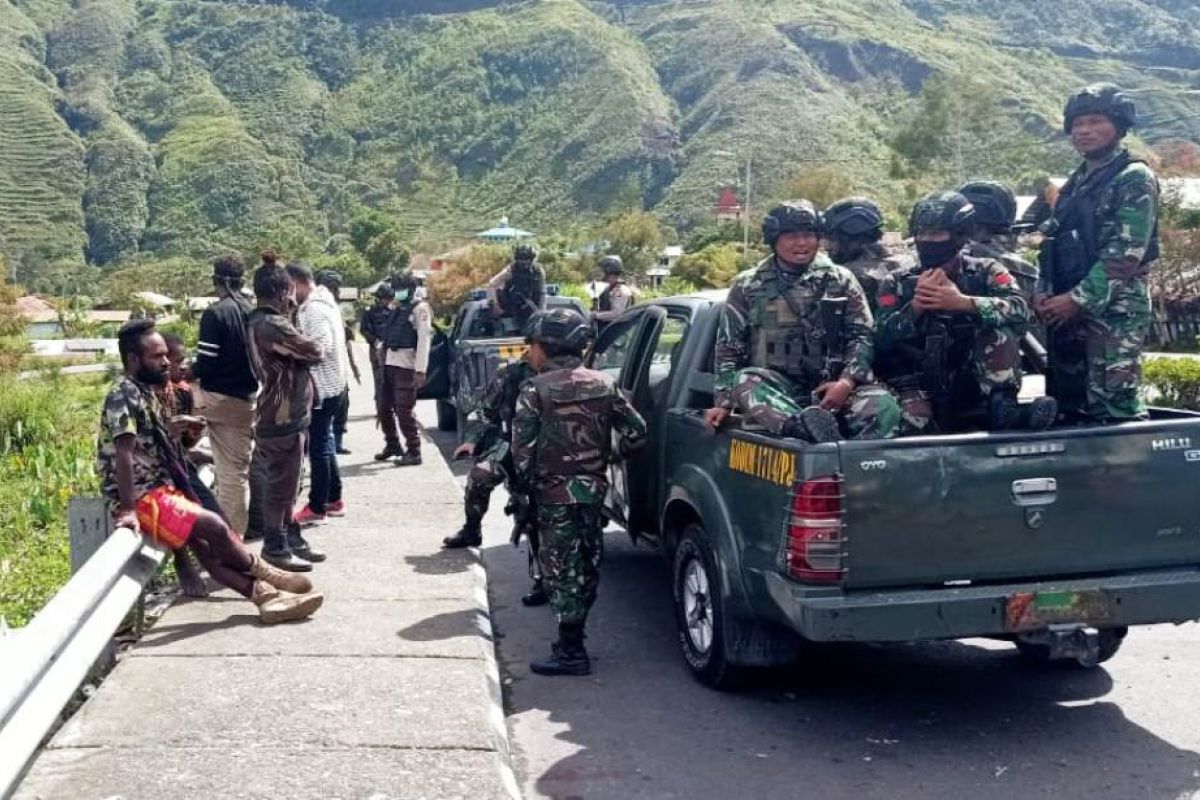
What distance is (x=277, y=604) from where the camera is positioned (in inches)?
232

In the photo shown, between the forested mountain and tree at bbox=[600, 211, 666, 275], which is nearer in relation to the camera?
tree at bbox=[600, 211, 666, 275]

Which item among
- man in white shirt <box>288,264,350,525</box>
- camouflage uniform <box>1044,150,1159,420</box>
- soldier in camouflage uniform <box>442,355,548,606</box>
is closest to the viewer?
camouflage uniform <box>1044,150,1159,420</box>

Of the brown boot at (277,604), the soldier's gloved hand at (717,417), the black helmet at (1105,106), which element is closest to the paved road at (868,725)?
the brown boot at (277,604)

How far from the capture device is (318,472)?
8.20 meters

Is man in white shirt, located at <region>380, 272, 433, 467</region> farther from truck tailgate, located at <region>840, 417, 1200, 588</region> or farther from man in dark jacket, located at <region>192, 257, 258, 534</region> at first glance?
truck tailgate, located at <region>840, 417, 1200, 588</region>

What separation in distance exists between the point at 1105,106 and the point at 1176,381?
975 centimetres

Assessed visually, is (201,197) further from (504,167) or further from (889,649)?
(889,649)

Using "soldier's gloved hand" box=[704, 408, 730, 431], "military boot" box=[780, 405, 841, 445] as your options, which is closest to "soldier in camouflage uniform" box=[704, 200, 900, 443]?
"soldier's gloved hand" box=[704, 408, 730, 431]

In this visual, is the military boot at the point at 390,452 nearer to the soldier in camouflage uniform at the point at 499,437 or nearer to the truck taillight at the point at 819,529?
the soldier in camouflage uniform at the point at 499,437

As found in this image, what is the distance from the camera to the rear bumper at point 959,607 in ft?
14.4

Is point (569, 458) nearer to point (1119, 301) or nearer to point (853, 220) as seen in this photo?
point (853, 220)

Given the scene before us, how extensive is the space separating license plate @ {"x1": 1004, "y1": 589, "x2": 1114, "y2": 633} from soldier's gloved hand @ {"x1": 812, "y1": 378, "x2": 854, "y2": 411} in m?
1.03

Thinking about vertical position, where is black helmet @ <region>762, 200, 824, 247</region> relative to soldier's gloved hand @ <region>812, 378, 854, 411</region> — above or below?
above

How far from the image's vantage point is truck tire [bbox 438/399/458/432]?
48.0ft
